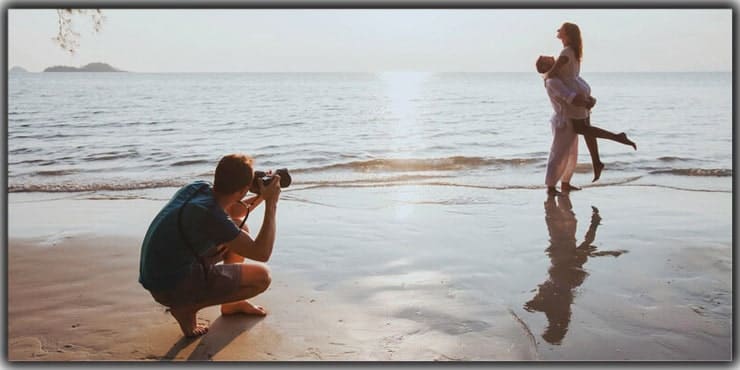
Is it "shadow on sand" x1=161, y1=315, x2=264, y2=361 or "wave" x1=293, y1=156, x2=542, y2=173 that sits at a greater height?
"wave" x1=293, y1=156, x2=542, y2=173

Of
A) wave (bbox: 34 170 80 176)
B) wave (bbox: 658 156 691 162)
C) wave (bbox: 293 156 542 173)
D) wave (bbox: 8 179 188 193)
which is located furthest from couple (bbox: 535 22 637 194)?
wave (bbox: 34 170 80 176)

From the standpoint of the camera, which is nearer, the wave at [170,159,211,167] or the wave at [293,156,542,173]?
the wave at [293,156,542,173]

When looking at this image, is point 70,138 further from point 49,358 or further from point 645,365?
point 645,365

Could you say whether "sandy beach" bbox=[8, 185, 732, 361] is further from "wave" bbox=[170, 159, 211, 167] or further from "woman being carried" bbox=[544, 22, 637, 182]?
"wave" bbox=[170, 159, 211, 167]

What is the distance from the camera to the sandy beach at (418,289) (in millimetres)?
3754

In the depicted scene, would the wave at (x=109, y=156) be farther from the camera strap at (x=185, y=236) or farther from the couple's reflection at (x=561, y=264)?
the camera strap at (x=185, y=236)

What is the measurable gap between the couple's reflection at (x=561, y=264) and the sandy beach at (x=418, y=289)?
0.02 metres

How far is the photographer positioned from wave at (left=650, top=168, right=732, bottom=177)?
8.09 meters

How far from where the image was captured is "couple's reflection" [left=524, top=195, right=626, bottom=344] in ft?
13.5

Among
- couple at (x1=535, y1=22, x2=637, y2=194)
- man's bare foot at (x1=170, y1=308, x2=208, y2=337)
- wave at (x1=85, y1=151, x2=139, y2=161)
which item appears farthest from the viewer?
wave at (x1=85, y1=151, x2=139, y2=161)

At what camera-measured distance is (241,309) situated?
13.8 ft

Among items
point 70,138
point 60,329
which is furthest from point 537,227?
point 70,138

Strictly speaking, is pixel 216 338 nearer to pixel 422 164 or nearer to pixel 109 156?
pixel 422 164

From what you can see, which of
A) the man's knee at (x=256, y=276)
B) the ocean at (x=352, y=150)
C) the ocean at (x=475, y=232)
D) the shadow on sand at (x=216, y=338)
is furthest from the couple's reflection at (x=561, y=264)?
the ocean at (x=352, y=150)
